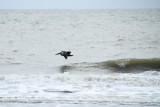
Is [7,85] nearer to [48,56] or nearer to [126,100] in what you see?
[126,100]

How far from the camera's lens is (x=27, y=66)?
14.3 m

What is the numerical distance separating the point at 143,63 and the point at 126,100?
9.04 m

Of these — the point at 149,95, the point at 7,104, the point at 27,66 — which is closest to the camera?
the point at 7,104

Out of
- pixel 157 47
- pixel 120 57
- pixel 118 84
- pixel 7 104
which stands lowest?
pixel 7 104

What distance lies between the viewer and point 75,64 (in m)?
15.1

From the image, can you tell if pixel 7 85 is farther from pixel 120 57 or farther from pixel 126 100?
pixel 120 57

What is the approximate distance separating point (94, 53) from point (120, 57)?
6.87 feet

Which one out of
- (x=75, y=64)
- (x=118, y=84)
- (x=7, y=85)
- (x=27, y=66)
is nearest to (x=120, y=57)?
(x=75, y=64)

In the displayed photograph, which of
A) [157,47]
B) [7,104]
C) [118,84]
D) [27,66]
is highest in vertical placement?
[157,47]

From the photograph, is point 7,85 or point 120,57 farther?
point 120,57

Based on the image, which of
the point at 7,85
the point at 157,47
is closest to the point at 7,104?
the point at 7,85

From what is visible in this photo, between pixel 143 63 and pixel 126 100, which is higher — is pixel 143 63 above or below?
above

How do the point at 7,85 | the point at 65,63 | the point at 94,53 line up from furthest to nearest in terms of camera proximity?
1. the point at 94,53
2. the point at 65,63
3. the point at 7,85

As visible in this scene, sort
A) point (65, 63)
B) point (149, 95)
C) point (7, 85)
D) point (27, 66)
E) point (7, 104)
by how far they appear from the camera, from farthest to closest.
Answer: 1. point (65, 63)
2. point (27, 66)
3. point (7, 85)
4. point (149, 95)
5. point (7, 104)
